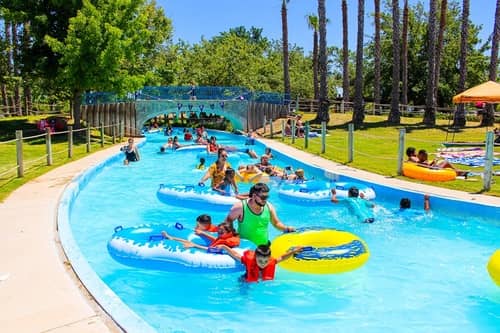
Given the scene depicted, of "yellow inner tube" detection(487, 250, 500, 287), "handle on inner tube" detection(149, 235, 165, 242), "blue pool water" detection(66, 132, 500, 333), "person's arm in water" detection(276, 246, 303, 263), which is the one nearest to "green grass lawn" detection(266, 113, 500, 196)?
"blue pool water" detection(66, 132, 500, 333)

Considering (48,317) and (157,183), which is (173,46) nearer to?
(157,183)

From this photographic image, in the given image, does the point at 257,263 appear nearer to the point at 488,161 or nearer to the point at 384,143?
the point at 488,161

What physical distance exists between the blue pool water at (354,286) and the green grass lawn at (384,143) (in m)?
1.94

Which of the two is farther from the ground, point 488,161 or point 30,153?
point 488,161

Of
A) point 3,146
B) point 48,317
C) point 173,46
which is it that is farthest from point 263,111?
point 48,317

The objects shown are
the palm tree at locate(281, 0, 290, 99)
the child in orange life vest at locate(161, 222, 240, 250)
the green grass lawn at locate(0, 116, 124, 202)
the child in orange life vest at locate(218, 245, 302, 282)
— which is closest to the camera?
the child in orange life vest at locate(218, 245, 302, 282)

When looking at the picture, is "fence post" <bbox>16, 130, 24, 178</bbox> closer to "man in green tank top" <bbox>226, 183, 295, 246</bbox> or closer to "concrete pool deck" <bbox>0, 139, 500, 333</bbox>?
Answer: "concrete pool deck" <bbox>0, 139, 500, 333</bbox>

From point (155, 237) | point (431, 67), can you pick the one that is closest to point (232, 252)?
point (155, 237)

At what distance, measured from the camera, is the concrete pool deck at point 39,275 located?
12.7 ft

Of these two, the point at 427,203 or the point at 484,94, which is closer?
the point at 427,203

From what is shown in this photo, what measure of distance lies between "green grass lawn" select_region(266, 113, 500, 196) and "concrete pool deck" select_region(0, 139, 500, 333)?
157cm

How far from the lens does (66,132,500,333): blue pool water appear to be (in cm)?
529

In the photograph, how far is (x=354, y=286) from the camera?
623 centimetres

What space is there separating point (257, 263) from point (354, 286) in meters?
1.40
